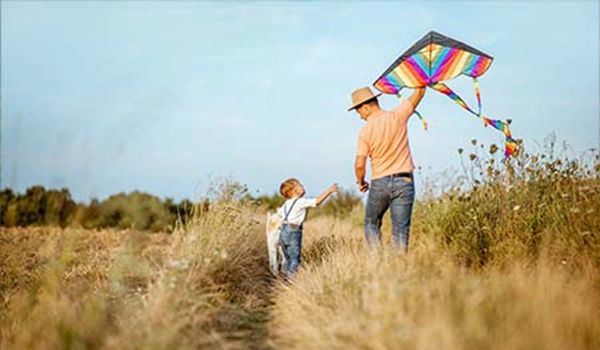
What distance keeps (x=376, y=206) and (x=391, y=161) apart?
1.63 ft

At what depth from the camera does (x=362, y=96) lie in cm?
743

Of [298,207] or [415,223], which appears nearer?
[298,207]

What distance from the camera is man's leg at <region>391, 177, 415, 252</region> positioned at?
716 cm

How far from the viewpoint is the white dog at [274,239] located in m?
8.65

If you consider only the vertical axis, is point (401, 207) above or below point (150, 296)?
above

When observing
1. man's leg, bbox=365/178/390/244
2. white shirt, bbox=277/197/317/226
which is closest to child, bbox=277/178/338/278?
white shirt, bbox=277/197/317/226

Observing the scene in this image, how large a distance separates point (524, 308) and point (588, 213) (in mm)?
2050

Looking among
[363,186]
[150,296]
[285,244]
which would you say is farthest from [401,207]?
[150,296]

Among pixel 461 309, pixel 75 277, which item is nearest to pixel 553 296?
pixel 461 309

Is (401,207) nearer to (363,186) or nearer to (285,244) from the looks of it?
(363,186)

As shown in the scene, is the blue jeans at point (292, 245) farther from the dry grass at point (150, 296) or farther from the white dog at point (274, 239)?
the dry grass at point (150, 296)

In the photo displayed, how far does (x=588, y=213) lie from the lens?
21.9ft

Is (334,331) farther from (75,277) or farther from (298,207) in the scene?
(75,277)

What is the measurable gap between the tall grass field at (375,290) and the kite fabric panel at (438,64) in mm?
1303
